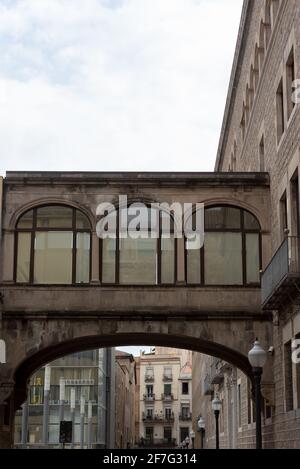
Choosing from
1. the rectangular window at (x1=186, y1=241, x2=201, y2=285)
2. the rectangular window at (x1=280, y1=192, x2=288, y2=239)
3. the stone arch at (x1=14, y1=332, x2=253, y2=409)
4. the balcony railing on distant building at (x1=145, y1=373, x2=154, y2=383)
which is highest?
the balcony railing on distant building at (x1=145, y1=373, x2=154, y2=383)

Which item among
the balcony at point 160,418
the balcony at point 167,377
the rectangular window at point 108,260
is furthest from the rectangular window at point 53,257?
the balcony at point 167,377

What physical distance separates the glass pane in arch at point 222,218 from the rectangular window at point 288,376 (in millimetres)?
4751

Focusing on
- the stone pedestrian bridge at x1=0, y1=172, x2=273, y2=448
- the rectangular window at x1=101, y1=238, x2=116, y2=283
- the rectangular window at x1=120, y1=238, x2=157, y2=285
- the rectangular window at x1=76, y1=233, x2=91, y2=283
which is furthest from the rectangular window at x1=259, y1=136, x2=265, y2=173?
the rectangular window at x1=76, y1=233, x2=91, y2=283

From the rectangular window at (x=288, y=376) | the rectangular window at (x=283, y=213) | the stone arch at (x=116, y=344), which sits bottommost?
the rectangular window at (x=288, y=376)

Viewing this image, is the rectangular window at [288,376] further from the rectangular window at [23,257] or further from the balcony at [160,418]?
the balcony at [160,418]

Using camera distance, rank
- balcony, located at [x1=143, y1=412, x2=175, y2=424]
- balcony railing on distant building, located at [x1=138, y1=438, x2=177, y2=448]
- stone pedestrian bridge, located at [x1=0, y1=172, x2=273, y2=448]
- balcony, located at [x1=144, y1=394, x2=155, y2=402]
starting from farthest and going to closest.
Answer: balcony, located at [x1=144, y1=394, x2=155, y2=402], balcony, located at [x1=143, y1=412, x2=175, y2=424], balcony railing on distant building, located at [x1=138, y1=438, x2=177, y2=448], stone pedestrian bridge, located at [x1=0, y1=172, x2=273, y2=448]

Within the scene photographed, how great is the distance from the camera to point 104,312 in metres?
25.5

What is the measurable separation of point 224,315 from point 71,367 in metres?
42.1

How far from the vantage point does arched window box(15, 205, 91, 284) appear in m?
26.3

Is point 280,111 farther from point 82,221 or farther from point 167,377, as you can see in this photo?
point 167,377

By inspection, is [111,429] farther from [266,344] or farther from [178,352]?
[178,352]

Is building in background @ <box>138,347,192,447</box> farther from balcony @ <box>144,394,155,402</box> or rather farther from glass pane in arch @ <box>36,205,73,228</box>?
glass pane in arch @ <box>36,205,73,228</box>

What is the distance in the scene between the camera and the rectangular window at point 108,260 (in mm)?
26250

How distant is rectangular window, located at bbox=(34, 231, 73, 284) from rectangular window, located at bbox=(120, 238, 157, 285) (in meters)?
1.64
